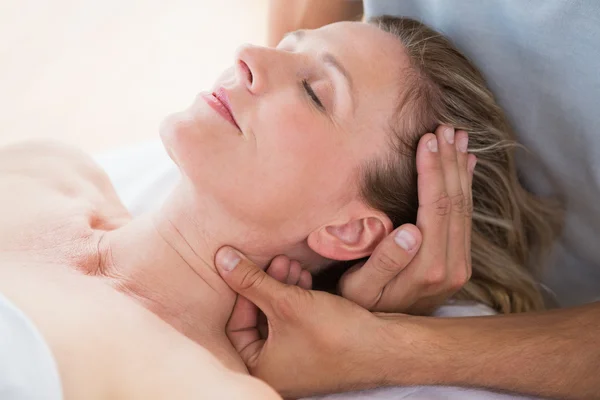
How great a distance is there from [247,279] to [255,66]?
417 millimetres

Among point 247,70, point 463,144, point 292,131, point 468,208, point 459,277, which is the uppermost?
point 247,70

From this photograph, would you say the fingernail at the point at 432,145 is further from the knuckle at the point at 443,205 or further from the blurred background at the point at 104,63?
the blurred background at the point at 104,63

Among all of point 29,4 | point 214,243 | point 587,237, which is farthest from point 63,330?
point 29,4

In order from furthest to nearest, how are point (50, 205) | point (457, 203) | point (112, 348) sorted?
1. point (50, 205)
2. point (457, 203)
3. point (112, 348)

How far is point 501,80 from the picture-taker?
1674 millimetres

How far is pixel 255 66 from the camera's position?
4.74ft

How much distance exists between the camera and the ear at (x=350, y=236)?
1536 mm

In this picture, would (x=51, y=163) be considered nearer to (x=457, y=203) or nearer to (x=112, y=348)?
(x=112, y=348)

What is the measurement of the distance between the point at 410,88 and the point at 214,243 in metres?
0.51

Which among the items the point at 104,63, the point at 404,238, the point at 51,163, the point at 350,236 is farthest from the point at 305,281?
the point at 104,63

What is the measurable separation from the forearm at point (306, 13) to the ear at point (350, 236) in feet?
2.26

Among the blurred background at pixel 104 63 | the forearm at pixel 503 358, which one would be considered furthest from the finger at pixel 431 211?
the blurred background at pixel 104 63

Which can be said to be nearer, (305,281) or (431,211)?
(431,211)

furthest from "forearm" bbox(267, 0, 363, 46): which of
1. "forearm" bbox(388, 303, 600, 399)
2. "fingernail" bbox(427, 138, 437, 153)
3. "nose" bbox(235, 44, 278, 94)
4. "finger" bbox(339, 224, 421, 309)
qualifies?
"forearm" bbox(388, 303, 600, 399)
